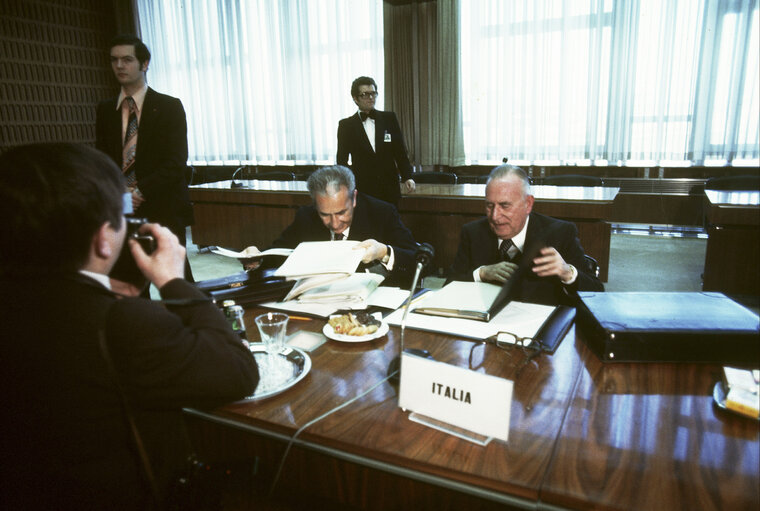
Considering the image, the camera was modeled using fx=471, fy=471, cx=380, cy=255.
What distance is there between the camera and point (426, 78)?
6234 millimetres

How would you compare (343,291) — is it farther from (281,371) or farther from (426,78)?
(426,78)

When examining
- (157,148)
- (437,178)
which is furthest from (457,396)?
(437,178)

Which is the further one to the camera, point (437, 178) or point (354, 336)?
point (437, 178)

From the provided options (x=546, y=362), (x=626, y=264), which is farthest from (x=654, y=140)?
(x=546, y=362)

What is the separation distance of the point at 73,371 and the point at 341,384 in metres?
0.51

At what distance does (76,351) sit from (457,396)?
0.66 meters

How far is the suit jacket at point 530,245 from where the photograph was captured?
1.84 m

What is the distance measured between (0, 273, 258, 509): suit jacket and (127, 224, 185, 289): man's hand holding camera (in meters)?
0.14

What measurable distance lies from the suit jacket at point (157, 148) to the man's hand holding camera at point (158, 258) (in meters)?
1.76

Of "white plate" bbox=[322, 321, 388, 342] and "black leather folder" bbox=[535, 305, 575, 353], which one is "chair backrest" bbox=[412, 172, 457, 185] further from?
"white plate" bbox=[322, 321, 388, 342]

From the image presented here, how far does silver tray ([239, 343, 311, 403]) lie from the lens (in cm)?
102

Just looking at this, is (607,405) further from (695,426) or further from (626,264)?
(626,264)

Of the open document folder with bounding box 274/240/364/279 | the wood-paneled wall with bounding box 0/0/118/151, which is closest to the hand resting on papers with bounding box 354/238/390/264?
the open document folder with bounding box 274/240/364/279

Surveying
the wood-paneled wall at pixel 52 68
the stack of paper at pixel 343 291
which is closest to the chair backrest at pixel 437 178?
the stack of paper at pixel 343 291
